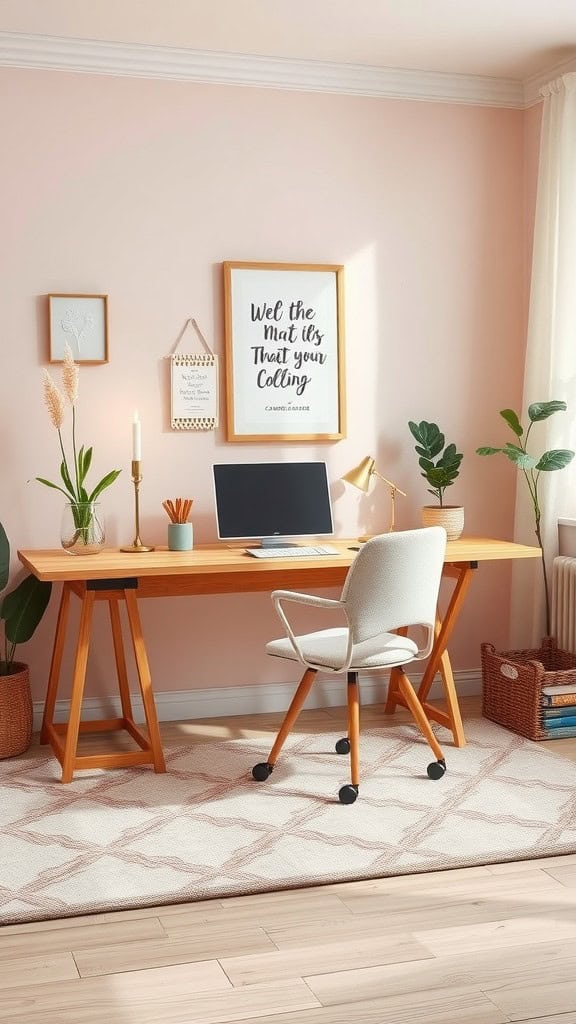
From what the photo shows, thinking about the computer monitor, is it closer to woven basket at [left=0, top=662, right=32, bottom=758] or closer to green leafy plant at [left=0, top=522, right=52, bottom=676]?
green leafy plant at [left=0, top=522, right=52, bottom=676]

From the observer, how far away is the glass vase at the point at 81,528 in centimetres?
368

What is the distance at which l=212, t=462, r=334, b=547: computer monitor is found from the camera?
3932 mm

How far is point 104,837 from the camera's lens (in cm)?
297

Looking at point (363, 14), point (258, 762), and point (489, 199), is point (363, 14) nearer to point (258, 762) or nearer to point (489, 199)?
point (489, 199)

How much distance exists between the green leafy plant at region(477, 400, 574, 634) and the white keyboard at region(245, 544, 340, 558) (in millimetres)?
799

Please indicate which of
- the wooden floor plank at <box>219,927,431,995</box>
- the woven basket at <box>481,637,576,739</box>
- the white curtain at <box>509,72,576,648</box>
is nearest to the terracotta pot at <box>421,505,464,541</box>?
the white curtain at <box>509,72,576,648</box>

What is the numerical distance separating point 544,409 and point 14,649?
7.15 feet

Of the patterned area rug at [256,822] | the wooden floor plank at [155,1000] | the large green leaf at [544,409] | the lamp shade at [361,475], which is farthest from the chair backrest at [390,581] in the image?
the wooden floor plank at [155,1000]

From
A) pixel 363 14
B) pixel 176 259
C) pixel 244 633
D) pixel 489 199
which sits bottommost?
pixel 244 633

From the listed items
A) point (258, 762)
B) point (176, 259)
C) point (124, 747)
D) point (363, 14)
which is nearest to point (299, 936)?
point (258, 762)

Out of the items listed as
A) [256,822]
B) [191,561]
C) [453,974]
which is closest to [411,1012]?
[453,974]

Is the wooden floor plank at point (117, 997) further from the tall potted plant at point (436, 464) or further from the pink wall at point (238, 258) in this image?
the tall potted plant at point (436, 464)

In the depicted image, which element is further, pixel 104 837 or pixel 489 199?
pixel 489 199

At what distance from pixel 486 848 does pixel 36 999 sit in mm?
1285
